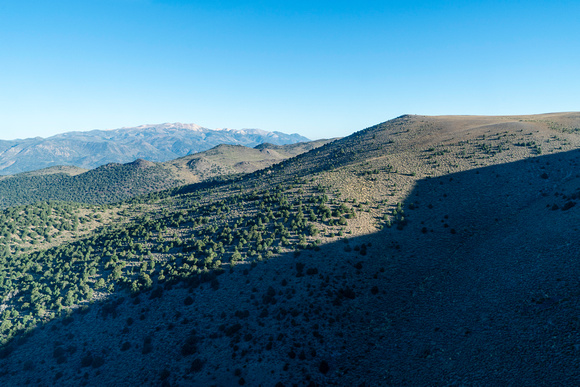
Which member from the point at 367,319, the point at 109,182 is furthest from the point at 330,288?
the point at 109,182

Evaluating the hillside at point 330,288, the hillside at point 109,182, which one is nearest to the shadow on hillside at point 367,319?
the hillside at point 330,288

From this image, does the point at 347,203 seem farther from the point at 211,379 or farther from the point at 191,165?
the point at 191,165

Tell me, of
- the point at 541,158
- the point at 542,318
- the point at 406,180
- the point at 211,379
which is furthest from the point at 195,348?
the point at 541,158

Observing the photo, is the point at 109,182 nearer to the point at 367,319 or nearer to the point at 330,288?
the point at 330,288

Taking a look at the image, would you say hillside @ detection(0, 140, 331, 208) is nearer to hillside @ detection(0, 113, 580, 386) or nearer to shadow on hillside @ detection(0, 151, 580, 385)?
hillside @ detection(0, 113, 580, 386)

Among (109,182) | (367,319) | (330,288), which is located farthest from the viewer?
(109,182)

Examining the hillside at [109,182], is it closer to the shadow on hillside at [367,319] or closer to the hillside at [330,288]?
the hillside at [330,288]
